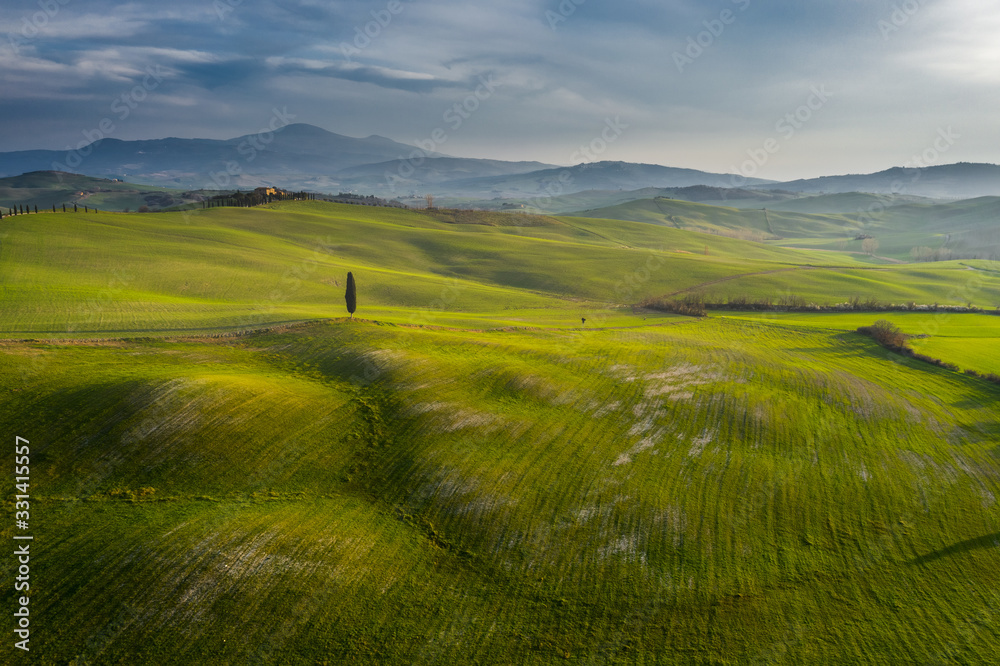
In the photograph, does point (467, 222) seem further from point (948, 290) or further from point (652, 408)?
point (652, 408)

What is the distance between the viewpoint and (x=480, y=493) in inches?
1085

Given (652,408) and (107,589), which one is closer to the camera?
(107,589)

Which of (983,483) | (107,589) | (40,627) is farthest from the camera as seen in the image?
(983,483)

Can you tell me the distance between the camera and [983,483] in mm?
32250

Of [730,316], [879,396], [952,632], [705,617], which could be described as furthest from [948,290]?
[705,617]

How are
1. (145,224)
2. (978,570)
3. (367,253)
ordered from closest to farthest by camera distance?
(978,570)
(145,224)
(367,253)

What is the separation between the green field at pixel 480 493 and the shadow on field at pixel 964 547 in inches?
6.0

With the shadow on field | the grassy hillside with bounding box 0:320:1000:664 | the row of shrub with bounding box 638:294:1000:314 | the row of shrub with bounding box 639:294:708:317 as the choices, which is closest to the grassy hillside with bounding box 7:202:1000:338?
the row of shrub with bounding box 639:294:708:317

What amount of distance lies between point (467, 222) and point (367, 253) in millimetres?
50229

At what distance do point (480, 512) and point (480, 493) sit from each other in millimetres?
1287

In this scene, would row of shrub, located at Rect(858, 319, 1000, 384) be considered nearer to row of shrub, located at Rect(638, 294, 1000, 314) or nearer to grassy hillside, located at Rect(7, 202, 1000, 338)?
row of shrub, located at Rect(638, 294, 1000, 314)

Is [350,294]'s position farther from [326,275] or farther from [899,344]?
[899,344]

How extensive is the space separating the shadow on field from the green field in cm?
15

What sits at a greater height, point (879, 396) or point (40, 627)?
point (879, 396)
